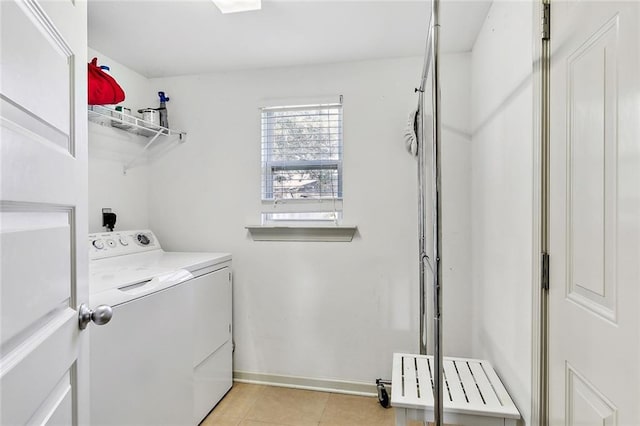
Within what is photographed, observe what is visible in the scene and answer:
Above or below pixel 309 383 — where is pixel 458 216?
above

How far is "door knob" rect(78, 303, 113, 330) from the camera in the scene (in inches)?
30.6

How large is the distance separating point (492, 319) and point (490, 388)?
385mm

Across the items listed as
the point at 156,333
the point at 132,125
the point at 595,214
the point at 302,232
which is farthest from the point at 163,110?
the point at 595,214

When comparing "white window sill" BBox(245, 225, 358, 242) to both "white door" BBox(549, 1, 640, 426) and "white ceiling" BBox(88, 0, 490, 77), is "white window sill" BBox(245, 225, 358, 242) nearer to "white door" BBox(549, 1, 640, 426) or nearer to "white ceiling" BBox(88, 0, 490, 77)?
"white ceiling" BBox(88, 0, 490, 77)

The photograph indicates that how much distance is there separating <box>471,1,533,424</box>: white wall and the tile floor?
2.50 ft

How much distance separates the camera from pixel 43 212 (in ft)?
2.06

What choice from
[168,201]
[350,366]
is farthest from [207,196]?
[350,366]

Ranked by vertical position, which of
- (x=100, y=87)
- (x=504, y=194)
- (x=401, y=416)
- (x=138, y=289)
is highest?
(x=100, y=87)

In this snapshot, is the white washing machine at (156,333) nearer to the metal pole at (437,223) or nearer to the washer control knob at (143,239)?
the washer control knob at (143,239)

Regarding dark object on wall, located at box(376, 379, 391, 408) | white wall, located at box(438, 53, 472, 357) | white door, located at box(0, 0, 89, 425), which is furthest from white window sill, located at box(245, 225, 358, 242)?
white door, located at box(0, 0, 89, 425)

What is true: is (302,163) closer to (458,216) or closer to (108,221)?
(458,216)

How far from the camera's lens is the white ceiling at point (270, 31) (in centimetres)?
171

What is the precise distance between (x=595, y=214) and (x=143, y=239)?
2.40m

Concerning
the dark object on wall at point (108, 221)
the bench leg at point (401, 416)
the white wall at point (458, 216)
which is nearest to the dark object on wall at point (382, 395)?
the white wall at point (458, 216)
